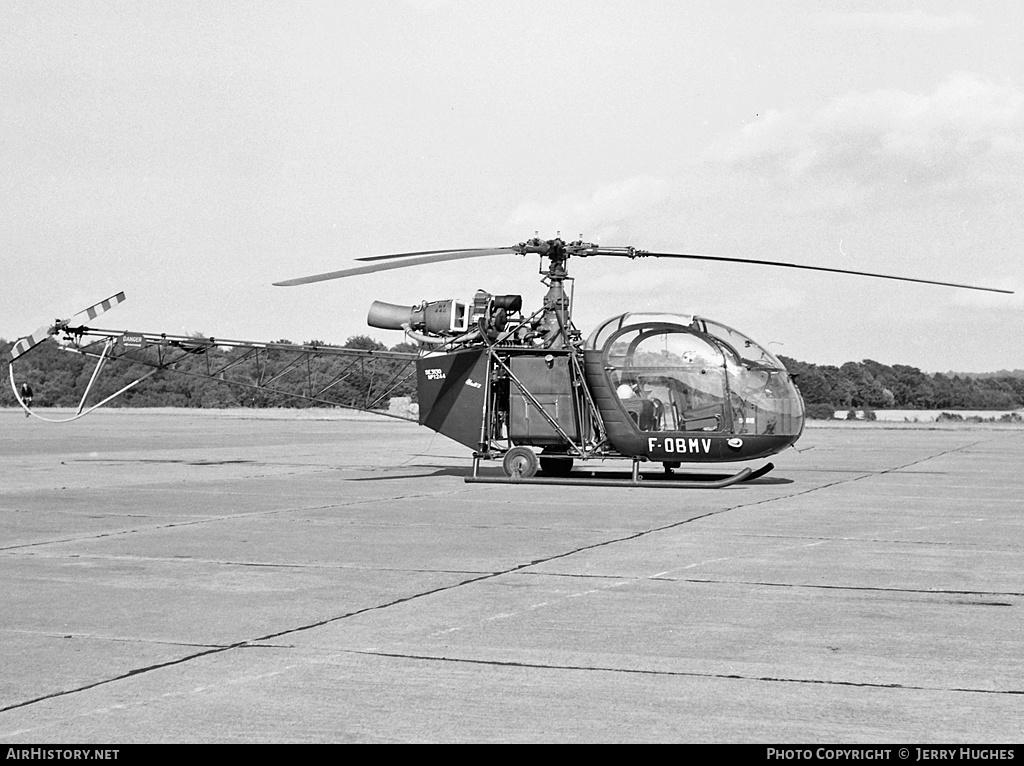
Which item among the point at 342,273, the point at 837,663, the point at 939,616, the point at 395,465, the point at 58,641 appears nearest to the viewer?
the point at 837,663

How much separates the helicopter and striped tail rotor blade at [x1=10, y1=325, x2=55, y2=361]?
6233 millimetres

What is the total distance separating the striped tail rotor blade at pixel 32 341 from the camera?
2198cm

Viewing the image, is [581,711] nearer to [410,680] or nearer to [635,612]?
[410,680]

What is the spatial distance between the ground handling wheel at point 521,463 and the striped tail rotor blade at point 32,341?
901cm

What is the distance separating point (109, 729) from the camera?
16.1 feet

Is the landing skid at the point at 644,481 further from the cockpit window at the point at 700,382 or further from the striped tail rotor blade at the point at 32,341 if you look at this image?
the striped tail rotor blade at the point at 32,341

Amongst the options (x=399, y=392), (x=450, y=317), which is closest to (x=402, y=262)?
(x=450, y=317)

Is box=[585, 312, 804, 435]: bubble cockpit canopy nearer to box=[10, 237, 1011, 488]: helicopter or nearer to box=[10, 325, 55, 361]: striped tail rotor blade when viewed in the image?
box=[10, 237, 1011, 488]: helicopter

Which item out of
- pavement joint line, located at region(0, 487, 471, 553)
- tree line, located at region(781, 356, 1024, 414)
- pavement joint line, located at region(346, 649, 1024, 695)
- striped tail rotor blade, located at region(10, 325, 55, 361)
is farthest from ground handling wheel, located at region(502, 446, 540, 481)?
tree line, located at region(781, 356, 1024, 414)

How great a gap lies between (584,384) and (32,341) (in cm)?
1043

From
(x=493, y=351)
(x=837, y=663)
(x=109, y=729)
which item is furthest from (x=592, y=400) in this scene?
(x=109, y=729)

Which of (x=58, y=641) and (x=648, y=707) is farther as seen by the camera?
(x=58, y=641)

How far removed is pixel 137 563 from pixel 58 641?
3.04m

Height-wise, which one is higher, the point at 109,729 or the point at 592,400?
the point at 592,400
